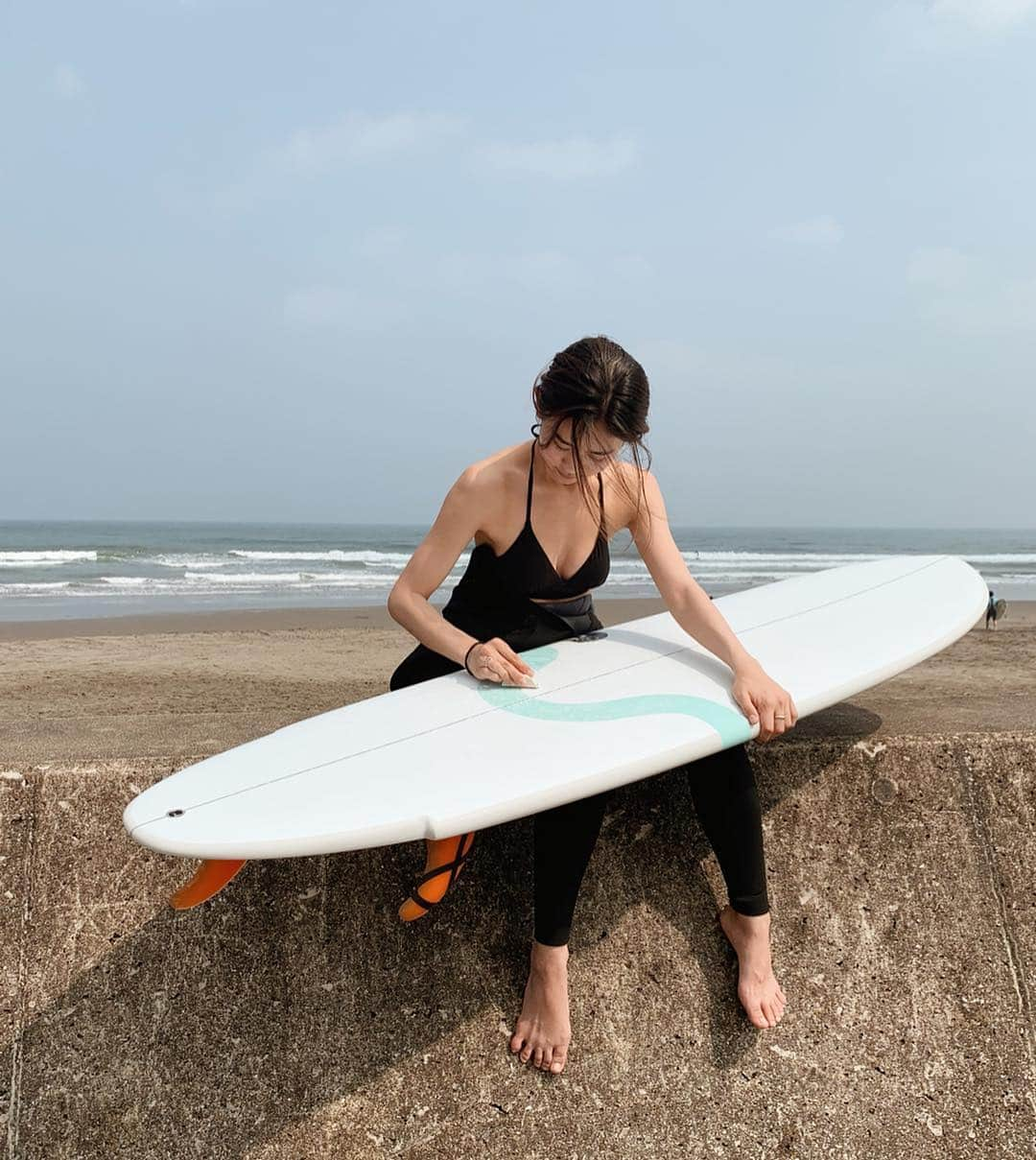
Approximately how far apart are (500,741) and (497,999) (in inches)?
24.8

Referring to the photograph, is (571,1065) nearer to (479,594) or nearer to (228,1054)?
(228,1054)

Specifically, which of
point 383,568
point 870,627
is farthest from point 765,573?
point 870,627

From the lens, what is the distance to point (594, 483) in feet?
7.37

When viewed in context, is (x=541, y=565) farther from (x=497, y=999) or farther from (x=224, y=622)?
(x=224, y=622)

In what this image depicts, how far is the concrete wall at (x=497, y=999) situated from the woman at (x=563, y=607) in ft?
0.37

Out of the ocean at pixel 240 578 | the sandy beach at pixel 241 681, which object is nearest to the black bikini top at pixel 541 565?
the sandy beach at pixel 241 681

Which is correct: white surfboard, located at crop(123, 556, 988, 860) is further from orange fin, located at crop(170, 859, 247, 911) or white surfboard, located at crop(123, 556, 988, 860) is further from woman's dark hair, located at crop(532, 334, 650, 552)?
woman's dark hair, located at crop(532, 334, 650, 552)

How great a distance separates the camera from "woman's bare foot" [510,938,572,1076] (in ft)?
6.33

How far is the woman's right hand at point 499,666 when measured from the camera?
2084mm

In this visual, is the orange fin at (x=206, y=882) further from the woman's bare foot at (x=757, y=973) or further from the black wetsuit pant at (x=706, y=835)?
the woman's bare foot at (x=757, y=973)

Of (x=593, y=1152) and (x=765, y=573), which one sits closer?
(x=593, y=1152)

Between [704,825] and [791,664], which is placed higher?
[791,664]

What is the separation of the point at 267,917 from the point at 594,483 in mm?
1265

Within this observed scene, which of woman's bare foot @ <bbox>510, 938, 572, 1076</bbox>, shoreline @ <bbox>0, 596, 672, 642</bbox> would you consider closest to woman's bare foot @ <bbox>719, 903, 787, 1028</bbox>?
woman's bare foot @ <bbox>510, 938, 572, 1076</bbox>
